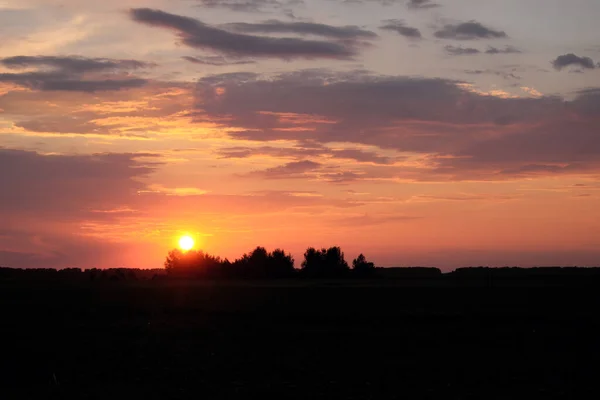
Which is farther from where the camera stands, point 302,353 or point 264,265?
point 264,265

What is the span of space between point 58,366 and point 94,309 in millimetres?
28574

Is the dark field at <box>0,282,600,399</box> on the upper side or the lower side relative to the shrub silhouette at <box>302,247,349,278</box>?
lower

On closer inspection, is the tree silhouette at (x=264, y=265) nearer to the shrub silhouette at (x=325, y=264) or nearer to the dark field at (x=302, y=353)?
the shrub silhouette at (x=325, y=264)

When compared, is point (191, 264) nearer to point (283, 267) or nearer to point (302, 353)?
point (283, 267)

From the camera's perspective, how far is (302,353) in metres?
28.8

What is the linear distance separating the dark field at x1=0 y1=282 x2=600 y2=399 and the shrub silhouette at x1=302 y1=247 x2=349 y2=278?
79.4 m

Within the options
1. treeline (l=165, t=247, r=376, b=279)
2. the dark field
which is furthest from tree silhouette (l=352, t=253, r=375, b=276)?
the dark field

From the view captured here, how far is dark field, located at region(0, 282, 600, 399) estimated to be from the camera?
21.3 metres

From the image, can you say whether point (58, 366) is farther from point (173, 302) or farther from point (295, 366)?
point (173, 302)

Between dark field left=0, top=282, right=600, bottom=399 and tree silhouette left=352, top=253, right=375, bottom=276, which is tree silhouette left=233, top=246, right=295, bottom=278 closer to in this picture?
tree silhouette left=352, top=253, right=375, bottom=276

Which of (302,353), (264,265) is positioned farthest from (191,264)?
(302,353)

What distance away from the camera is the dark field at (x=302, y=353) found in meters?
21.3

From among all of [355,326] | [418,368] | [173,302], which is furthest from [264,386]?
[173,302]

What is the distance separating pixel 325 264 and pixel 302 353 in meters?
104
